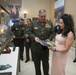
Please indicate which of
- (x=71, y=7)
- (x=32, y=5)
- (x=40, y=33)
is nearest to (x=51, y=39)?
(x=40, y=33)

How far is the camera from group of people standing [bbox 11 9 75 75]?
7.61 feet

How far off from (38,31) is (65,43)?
0.82 metres

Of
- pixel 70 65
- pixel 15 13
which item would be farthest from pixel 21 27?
pixel 15 13

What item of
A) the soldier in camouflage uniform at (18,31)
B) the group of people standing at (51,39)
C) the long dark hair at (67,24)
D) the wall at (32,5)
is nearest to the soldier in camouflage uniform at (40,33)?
the group of people standing at (51,39)

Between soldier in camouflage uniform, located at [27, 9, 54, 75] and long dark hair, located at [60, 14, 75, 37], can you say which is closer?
long dark hair, located at [60, 14, 75, 37]

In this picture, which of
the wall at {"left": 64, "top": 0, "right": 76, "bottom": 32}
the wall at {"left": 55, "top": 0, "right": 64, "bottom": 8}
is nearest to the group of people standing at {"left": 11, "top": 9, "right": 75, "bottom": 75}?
the wall at {"left": 64, "top": 0, "right": 76, "bottom": 32}

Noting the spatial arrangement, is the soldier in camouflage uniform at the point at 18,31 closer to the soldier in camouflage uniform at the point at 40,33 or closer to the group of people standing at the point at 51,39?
the group of people standing at the point at 51,39

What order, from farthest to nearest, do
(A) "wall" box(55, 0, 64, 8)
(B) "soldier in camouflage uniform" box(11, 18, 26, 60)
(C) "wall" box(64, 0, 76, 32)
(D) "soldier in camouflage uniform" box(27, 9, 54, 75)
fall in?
(A) "wall" box(55, 0, 64, 8) < (C) "wall" box(64, 0, 76, 32) < (B) "soldier in camouflage uniform" box(11, 18, 26, 60) < (D) "soldier in camouflage uniform" box(27, 9, 54, 75)

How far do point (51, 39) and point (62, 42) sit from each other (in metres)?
0.72

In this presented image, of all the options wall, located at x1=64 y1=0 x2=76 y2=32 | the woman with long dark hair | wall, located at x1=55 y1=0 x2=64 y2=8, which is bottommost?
the woman with long dark hair

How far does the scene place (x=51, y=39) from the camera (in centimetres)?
311

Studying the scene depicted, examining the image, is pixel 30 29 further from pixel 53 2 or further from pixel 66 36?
pixel 53 2

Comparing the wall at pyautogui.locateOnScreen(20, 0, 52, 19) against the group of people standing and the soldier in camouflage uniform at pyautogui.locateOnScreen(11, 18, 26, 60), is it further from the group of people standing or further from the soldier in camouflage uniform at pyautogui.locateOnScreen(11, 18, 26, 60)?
the group of people standing

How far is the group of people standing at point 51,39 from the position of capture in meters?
2.32
